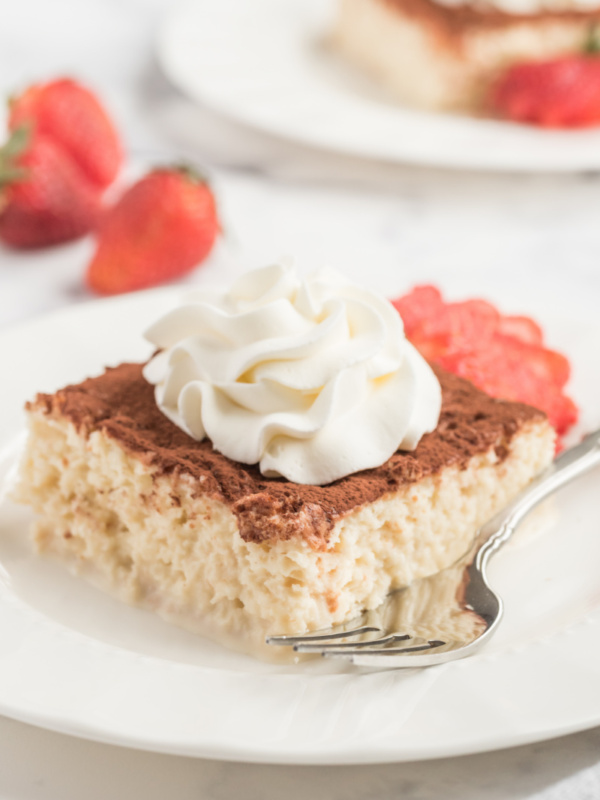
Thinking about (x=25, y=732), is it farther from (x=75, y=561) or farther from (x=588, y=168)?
(x=588, y=168)

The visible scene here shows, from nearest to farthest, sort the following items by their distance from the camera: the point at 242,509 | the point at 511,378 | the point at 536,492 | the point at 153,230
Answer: the point at 242,509
the point at 536,492
the point at 511,378
the point at 153,230

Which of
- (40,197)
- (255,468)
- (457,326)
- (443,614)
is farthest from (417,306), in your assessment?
(40,197)

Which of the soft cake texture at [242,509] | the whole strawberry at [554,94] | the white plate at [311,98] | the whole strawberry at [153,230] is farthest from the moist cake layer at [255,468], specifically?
the whole strawberry at [554,94]

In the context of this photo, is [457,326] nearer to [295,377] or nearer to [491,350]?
[491,350]

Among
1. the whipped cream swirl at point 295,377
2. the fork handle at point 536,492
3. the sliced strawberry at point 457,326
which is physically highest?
the whipped cream swirl at point 295,377

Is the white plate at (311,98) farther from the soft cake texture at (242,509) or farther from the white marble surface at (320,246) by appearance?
the soft cake texture at (242,509)
